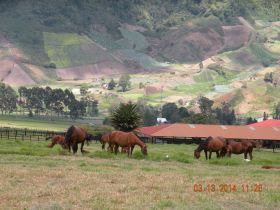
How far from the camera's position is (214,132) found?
10538 centimetres

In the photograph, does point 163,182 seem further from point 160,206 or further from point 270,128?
point 270,128

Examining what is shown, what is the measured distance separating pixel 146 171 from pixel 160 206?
33.8 ft

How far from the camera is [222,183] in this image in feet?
76.0

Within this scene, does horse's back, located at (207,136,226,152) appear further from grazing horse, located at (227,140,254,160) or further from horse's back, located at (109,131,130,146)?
horse's back, located at (109,131,130,146)

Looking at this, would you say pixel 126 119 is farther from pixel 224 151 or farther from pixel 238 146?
pixel 224 151

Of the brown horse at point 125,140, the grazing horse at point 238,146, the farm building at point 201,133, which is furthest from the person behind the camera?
the farm building at point 201,133

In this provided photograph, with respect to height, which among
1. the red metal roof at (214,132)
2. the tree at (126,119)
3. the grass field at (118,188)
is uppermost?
the tree at (126,119)

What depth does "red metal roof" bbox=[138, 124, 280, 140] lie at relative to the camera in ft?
341
